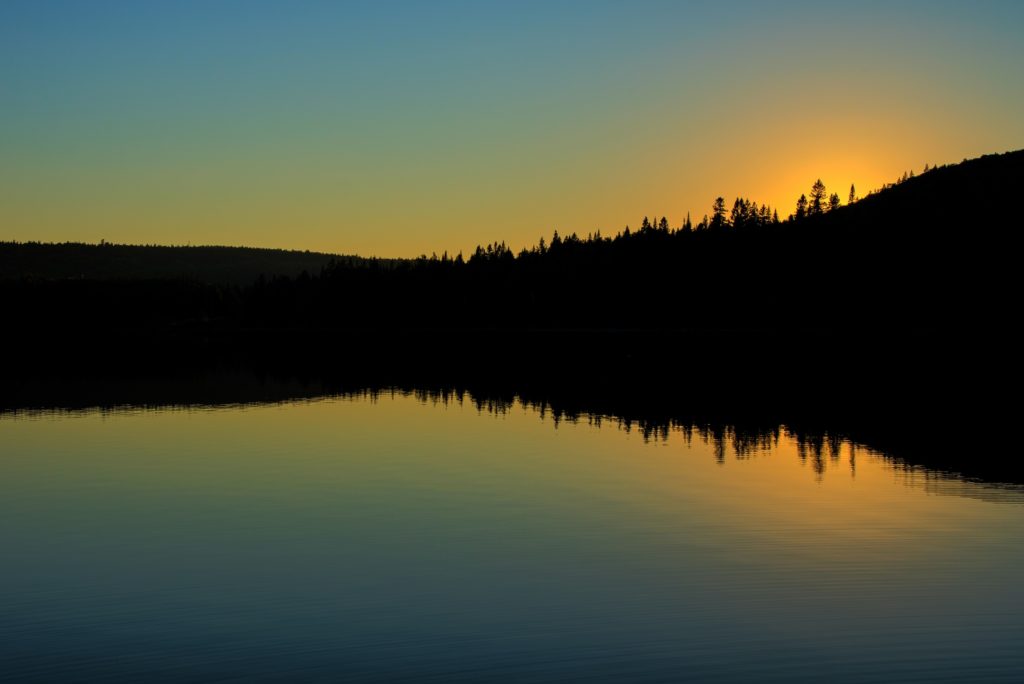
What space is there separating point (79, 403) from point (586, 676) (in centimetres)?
7081

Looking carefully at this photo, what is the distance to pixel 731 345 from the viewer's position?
16988 centimetres

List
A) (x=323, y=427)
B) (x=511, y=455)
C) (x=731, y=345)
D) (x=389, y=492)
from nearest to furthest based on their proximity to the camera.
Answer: (x=389, y=492)
(x=511, y=455)
(x=323, y=427)
(x=731, y=345)

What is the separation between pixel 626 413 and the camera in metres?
71.6


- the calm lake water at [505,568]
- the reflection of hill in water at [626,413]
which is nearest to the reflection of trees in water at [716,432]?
the reflection of hill in water at [626,413]

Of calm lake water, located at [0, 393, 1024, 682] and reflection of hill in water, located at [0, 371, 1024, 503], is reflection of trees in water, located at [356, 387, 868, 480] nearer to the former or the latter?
reflection of hill in water, located at [0, 371, 1024, 503]

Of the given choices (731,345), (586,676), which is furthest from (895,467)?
(731,345)

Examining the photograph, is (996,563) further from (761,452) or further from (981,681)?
(761,452)

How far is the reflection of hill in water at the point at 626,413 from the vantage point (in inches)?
1784

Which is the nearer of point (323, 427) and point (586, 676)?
point (586, 676)

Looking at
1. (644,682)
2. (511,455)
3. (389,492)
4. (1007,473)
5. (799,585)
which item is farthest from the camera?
(511,455)

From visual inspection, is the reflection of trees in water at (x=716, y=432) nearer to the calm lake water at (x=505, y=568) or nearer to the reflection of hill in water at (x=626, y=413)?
the reflection of hill in water at (x=626, y=413)

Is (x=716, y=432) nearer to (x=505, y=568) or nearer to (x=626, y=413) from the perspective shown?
(x=626, y=413)

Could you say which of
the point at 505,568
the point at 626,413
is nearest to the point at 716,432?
the point at 626,413

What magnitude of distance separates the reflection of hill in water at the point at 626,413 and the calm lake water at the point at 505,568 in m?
0.92
